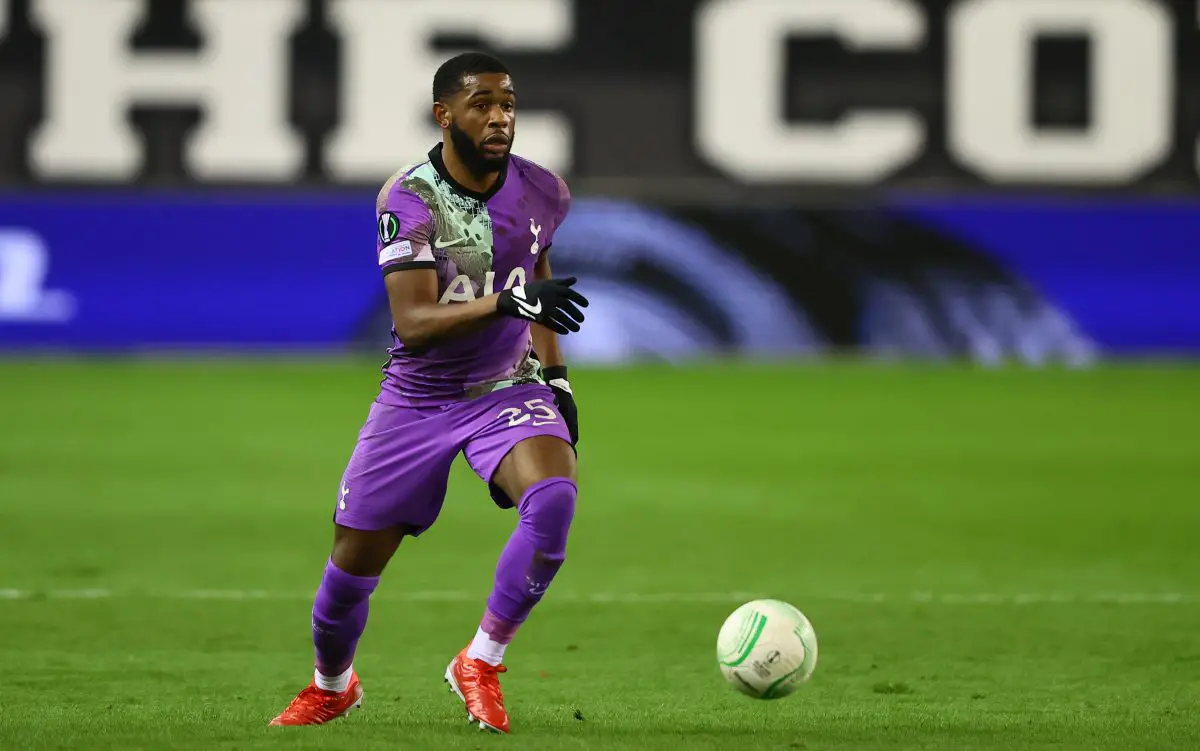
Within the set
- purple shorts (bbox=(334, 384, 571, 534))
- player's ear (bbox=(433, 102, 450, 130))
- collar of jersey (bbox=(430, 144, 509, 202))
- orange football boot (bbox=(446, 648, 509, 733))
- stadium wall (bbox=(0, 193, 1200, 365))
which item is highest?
player's ear (bbox=(433, 102, 450, 130))

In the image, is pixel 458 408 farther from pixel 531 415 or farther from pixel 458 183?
pixel 458 183

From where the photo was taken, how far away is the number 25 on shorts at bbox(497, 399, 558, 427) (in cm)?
603

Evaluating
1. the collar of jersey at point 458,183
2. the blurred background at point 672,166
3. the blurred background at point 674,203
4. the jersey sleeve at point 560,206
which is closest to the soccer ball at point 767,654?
the jersey sleeve at point 560,206

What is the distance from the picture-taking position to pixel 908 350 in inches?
819

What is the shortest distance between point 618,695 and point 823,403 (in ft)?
36.6

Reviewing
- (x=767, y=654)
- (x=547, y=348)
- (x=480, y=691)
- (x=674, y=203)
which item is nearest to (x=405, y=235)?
(x=547, y=348)

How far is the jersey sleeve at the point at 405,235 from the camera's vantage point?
588cm

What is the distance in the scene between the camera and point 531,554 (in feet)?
19.4

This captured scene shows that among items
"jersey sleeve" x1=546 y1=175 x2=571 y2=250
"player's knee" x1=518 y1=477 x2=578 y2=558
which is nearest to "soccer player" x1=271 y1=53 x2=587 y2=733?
"player's knee" x1=518 y1=477 x2=578 y2=558

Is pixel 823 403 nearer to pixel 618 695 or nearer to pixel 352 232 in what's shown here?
pixel 352 232

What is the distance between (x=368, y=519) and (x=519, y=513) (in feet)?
1.51

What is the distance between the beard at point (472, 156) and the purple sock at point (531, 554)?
972 mm

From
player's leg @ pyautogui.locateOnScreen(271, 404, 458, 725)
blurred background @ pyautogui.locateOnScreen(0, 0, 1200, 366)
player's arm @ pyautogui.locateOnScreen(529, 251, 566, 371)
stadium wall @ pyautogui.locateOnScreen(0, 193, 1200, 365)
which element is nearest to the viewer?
player's leg @ pyautogui.locateOnScreen(271, 404, 458, 725)

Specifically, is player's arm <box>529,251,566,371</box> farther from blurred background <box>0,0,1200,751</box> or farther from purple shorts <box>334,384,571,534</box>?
blurred background <box>0,0,1200,751</box>
